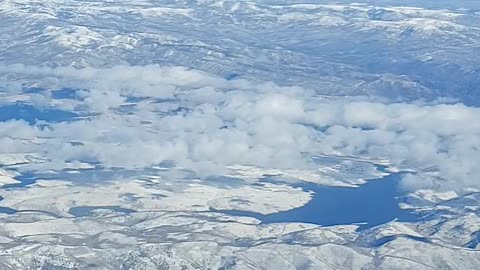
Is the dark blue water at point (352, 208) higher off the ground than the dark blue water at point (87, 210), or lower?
lower

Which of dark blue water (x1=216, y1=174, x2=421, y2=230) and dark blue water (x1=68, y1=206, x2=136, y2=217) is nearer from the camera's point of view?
dark blue water (x1=68, y1=206, x2=136, y2=217)

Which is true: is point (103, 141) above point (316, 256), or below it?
below

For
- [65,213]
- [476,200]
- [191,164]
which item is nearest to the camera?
[65,213]

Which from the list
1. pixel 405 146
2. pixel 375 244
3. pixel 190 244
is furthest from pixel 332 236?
pixel 405 146

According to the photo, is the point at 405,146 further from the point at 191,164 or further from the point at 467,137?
the point at 191,164

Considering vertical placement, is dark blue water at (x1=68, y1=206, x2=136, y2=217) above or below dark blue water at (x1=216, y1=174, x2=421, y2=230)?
above

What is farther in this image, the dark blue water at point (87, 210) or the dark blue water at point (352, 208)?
the dark blue water at point (352, 208)

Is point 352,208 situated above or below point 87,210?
below

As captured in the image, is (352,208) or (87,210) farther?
(352,208)
